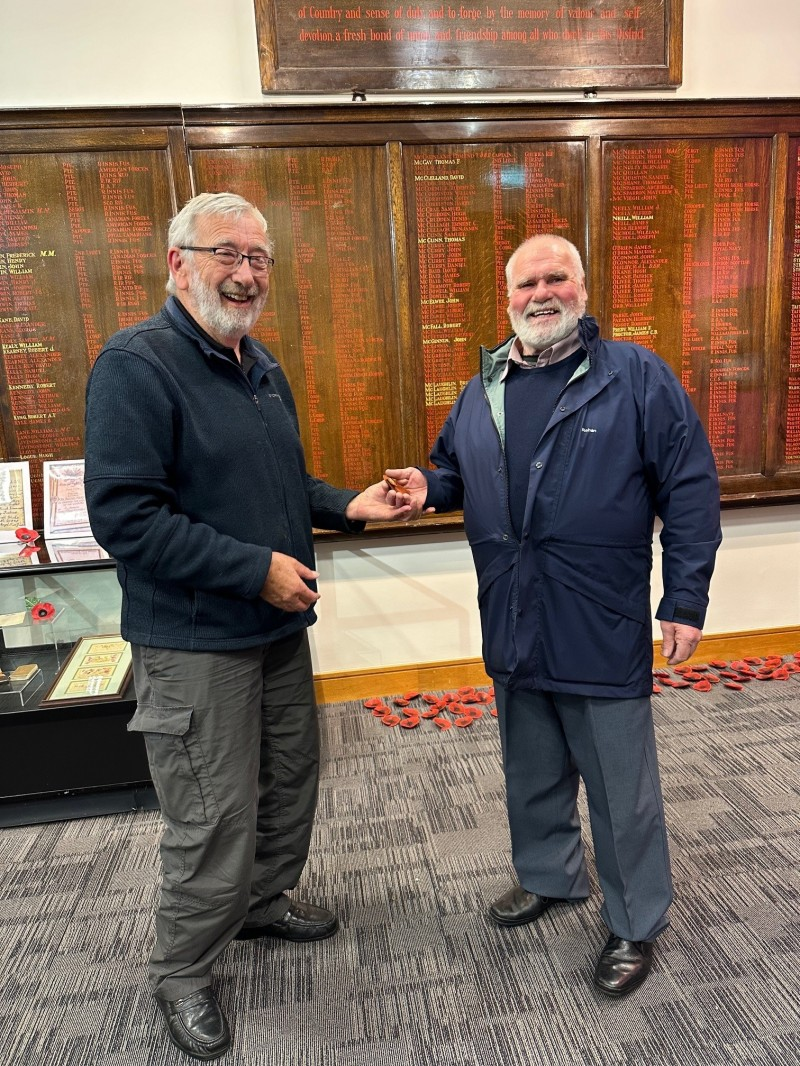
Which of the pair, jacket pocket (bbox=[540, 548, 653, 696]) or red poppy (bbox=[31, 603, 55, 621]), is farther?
red poppy (bbox=[31, 603, 55, 621])

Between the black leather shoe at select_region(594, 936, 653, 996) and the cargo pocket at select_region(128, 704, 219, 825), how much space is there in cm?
94

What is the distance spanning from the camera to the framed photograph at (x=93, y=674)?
8.21 feet

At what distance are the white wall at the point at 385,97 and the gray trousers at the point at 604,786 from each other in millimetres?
1364

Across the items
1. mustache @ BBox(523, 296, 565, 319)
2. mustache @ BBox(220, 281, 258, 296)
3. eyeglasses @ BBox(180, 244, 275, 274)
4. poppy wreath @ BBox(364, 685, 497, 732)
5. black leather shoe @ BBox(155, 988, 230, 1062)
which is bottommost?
poppy wreath @ BBox(364, 685, 497, 732)

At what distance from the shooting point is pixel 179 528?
4.87 feet

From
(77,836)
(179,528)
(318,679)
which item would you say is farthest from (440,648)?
(179,528)

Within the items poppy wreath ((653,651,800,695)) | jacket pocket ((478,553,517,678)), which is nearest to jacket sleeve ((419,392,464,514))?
jacket pocket ((478,553,517,678))

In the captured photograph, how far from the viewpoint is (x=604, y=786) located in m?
1.74


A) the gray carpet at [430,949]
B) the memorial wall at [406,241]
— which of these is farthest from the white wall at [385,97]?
the gray carpet at [430,949]

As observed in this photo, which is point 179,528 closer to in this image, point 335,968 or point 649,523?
point 649,523

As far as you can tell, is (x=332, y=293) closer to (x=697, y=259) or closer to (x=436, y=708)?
(x=697, y=259)

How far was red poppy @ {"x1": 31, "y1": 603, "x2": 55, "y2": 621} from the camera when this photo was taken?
2.67 meters

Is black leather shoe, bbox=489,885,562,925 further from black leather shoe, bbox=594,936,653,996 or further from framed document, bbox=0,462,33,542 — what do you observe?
framed document, bbox=0,462,33,542

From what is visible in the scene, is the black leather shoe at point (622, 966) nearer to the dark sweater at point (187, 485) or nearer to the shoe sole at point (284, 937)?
the shoe sole at point (284, 937)
